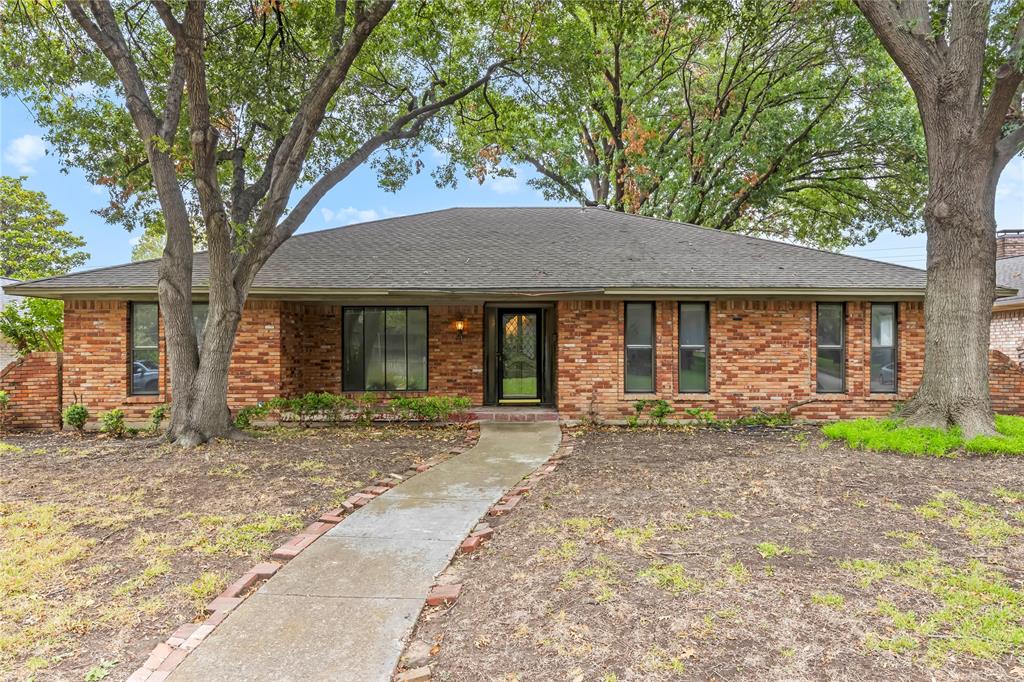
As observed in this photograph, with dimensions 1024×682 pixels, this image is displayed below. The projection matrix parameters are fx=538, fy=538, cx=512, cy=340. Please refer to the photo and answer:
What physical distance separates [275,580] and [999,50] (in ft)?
40.2

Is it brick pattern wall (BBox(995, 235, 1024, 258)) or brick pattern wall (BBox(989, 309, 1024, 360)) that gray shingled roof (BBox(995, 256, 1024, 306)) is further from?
brick pattern wall (BBox(989, 309, 1024, 360))

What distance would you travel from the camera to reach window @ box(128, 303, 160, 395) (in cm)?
996

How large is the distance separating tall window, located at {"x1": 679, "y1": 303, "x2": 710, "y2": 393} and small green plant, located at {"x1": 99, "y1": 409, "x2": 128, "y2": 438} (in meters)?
9.95

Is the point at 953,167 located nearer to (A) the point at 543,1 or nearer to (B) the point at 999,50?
(B) the point at 999,50

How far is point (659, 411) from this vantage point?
9656 millimetres

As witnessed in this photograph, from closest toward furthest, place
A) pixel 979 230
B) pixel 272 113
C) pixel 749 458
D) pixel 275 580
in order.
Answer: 1. pixel 275 580
2. pixel 749 458
3. pixel 979 230
4. pixel 272 113

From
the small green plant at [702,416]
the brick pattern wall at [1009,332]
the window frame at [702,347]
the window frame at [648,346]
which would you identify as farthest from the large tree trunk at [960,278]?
the brick pattern wall at [1009,332]

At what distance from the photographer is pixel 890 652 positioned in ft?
8.69

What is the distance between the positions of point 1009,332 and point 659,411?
1227cm

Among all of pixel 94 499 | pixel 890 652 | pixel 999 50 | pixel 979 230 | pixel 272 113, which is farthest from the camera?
pixel 272 113

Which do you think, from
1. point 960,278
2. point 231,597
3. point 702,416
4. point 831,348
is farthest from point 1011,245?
point 231,597

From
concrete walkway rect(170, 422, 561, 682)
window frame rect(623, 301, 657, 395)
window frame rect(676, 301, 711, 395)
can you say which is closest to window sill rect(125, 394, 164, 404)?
concrete walkway rect(170, 422, 561, 682)

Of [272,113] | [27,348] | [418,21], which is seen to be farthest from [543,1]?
[27,348]

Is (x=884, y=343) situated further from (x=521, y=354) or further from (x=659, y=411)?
(x=521, y=354)
